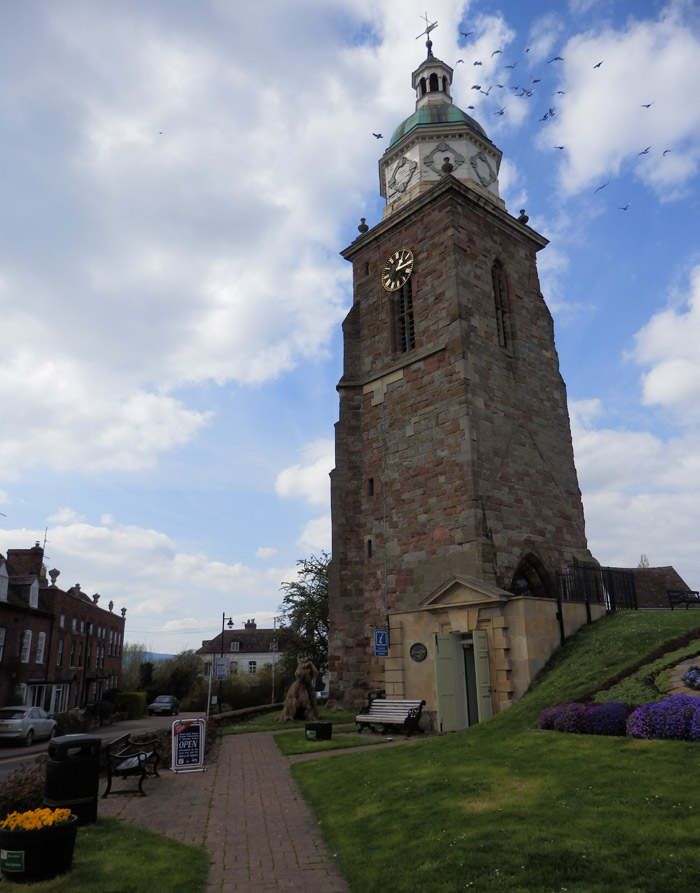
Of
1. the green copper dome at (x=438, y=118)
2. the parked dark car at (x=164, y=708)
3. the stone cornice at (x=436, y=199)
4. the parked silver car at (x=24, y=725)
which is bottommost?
the parked dark car at (x=164, y=708)

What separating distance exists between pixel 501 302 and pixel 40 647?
103ft

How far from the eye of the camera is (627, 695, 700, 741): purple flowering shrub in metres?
9.73

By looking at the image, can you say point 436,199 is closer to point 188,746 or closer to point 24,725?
point 188,746

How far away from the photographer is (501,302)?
86.9 feet

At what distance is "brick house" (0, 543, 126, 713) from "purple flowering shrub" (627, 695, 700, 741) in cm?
3070

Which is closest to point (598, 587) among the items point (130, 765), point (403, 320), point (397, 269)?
point (403, 320)

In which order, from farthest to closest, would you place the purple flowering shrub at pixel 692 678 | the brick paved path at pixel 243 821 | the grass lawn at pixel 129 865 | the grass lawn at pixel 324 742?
1. the grass lawn at pixel 324 742
2. the purple flowering shrub at pixel 692 678
3. the brick paved path at pixel 243 821
4. the grass lawn at pixel 129 865

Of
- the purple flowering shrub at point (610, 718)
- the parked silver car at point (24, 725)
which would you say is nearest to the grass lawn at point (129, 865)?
the purple flowering shrub at point (610, 718)

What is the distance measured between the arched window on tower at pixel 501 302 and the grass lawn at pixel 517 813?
620 inches

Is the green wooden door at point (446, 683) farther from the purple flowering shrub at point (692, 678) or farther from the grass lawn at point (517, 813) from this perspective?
the purple flowering shrub at point (692, 678)

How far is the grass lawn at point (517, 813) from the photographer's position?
5918 mm

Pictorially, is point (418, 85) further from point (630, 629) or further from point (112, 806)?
point (112, 806)

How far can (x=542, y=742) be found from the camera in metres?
11.2

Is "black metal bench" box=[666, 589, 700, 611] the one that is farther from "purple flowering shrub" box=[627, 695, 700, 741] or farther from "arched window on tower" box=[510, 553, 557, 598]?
"purple flowering shrub" box=[627, 695, 700, 741]
